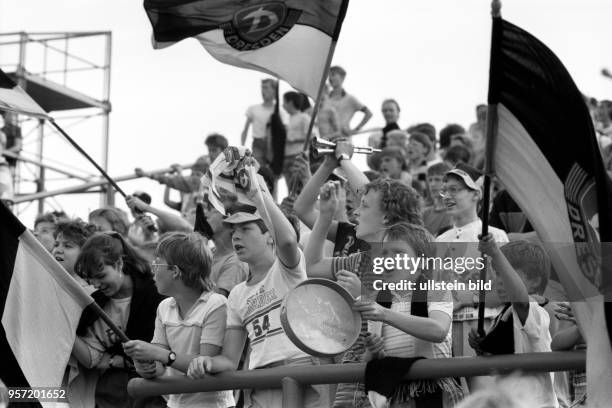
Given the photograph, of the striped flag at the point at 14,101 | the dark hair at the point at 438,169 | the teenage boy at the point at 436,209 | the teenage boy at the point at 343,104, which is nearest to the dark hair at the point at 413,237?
the striped flag at the point at 14,101

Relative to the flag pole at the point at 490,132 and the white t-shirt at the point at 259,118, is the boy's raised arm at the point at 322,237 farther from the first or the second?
the white t-shirt at the point at 259,118

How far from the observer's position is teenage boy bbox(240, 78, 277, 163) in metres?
15.3

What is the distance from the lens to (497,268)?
20.5 ft

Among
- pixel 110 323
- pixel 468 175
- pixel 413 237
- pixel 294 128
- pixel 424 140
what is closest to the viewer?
pixel 413 237

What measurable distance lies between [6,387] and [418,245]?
2.42m

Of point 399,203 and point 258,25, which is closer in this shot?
point 399,203

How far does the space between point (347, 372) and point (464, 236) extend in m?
2.38

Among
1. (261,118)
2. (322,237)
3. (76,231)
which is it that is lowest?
(322,237)

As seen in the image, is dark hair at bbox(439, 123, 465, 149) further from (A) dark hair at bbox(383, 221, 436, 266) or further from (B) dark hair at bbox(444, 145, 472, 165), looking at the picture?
(A) dark hair at bbox(383, 221, 436, 266)

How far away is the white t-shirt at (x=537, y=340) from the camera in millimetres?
6223

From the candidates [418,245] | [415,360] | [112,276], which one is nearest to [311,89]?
[112,276]

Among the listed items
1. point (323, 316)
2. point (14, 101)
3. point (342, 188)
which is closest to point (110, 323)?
point (323, 316)

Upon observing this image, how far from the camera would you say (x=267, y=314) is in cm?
692

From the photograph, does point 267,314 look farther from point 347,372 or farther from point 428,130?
point 428,130
